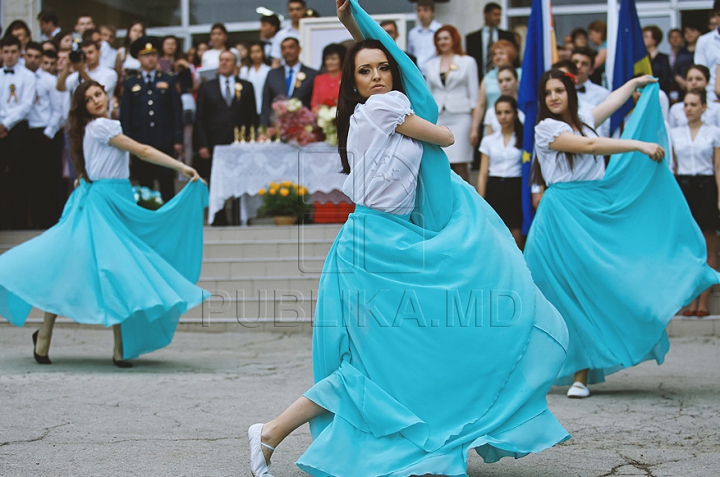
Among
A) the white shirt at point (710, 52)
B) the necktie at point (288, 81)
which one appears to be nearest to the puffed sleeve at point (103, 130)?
the necktie at point (288, 81)

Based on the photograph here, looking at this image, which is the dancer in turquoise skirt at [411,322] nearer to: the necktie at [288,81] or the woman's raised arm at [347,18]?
the woman's raised arm at [347,18]

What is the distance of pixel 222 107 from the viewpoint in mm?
11852

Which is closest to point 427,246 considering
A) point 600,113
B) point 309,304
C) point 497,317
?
→ point 497,317

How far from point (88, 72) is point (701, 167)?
7642 mm

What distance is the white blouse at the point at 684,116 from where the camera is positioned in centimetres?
914

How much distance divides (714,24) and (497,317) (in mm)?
8751

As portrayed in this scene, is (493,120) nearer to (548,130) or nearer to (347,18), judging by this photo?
(548,130)

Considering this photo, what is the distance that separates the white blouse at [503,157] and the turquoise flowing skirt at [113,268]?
3304 mm

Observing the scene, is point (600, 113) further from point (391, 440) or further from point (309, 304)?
point (309, 304)

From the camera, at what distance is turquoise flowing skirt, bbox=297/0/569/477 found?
11.8ft

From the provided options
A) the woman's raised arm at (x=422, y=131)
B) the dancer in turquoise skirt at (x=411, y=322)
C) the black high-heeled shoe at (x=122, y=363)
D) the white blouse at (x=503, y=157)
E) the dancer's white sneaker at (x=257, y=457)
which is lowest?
the black high-heeled shoe at (x=122, y=363)

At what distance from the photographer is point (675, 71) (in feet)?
37.6

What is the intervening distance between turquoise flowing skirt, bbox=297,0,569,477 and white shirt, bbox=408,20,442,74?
852cm

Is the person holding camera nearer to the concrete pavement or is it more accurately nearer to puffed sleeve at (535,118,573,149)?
the concrete pavement
